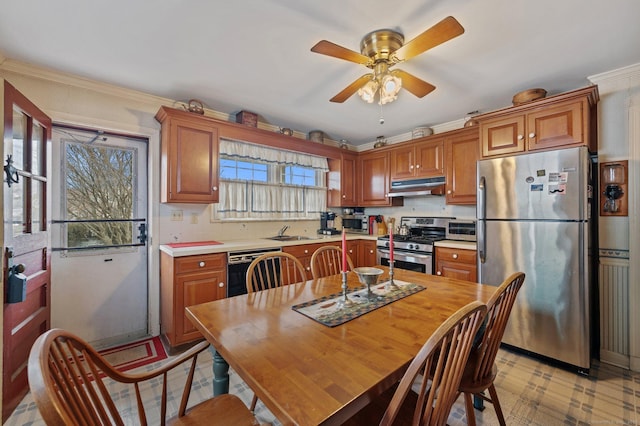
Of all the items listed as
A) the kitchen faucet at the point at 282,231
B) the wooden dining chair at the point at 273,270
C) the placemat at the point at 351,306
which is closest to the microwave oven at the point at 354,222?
the kitchen faucet at the point at 282,231

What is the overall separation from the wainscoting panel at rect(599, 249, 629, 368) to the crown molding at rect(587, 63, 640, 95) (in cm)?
134

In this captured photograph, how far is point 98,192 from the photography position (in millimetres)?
2637

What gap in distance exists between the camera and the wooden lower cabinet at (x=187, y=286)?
241cm

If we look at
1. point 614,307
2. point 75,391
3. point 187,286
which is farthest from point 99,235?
point 614,307

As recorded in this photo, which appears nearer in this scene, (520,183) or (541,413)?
(541,413)

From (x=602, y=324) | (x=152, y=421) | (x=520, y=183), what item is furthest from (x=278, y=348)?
(x=602, y=324)

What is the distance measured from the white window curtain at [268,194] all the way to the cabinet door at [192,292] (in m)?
0.86

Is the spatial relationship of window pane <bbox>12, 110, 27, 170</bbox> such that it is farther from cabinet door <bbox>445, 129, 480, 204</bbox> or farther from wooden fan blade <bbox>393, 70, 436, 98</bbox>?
cabinet door <bbox>445, 129, 480, 204</bbox>

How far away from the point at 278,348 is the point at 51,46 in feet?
8.35

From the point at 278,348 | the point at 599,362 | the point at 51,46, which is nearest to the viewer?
the point at 278,348

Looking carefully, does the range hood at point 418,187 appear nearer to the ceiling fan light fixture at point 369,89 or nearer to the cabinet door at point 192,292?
the ceiling fan light fixture at point 369,89

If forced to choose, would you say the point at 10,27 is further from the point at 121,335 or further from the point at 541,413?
the point at 541,413

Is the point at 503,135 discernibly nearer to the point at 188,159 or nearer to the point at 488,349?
the point at 488,349

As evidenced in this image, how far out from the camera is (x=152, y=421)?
1.68m
